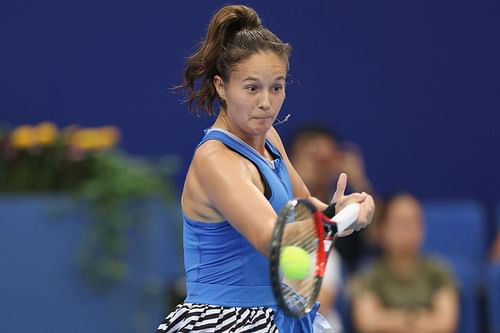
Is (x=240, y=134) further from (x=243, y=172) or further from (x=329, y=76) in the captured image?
(x=329, y=76)

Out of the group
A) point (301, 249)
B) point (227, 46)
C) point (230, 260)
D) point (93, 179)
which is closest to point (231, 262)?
point (230, 260)

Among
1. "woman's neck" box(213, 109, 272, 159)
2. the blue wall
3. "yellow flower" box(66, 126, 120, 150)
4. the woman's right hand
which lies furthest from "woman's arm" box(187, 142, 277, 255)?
the blue wall

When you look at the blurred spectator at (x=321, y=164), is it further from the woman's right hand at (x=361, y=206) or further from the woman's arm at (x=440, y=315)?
the woman's right hand at (x=361, y=206)

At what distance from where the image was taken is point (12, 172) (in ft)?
19.3

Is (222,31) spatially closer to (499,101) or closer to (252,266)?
(252,266)

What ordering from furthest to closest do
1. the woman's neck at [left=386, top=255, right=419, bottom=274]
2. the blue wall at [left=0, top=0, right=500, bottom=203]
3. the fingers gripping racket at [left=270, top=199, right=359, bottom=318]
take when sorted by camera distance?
the blue wall at [left=0, top=0, right=500, bottom=203] < the woman's neck at [left=386, top=255, right=419, bottom=274] < the fingers gripping racket at [left=270, top=199, right=359, bottom=318]

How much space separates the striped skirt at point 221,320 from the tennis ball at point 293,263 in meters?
0.41

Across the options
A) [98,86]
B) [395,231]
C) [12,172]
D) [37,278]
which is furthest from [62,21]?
[395,231]

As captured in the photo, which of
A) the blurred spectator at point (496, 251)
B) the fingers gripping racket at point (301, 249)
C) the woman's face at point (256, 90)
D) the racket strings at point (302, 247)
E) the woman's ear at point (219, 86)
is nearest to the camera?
the fingers gripping racket at point (301, 249)

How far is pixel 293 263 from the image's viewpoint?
2.61 metres

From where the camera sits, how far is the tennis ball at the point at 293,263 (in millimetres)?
2600

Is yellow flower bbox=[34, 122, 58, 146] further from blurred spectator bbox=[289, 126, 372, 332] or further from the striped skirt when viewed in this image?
the striped skirt

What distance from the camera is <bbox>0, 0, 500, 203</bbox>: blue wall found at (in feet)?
22.1

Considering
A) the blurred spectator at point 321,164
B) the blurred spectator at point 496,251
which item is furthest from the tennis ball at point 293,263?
the blurred spectator at point 496,251
